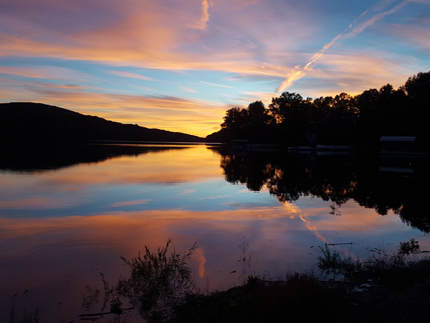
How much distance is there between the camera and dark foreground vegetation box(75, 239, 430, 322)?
572cm

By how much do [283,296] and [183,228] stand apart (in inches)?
279

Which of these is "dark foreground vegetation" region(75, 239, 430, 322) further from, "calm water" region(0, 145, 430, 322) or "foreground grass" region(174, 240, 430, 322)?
"calm water" region(0, 145, 430, 322)

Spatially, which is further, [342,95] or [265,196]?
[342,95]

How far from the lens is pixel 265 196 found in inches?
794

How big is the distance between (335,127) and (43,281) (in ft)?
281

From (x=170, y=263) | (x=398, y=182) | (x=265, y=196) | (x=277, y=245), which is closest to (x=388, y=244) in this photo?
(x=277, y=245)

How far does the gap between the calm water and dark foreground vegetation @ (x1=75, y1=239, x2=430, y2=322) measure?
1.81 ft

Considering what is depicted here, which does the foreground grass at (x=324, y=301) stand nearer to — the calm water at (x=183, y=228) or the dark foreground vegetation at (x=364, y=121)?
the calm water at (x=183, y=228)

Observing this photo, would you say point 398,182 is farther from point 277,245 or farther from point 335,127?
point 335,127

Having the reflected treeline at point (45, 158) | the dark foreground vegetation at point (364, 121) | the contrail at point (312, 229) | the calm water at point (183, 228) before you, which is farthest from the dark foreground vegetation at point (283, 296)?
the dark foreground vegetation at point (364, 121)

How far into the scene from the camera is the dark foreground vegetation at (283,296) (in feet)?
18.8

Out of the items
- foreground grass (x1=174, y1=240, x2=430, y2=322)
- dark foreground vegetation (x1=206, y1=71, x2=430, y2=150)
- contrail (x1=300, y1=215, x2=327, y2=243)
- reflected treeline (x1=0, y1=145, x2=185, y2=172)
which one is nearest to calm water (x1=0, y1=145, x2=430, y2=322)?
contrail (x1=300, y1=215, x2=327, y2=243)

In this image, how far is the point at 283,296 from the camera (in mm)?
5949

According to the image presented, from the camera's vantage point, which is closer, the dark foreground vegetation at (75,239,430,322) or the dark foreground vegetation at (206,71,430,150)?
the dark foreground vegetation at (75,239,430,322)
